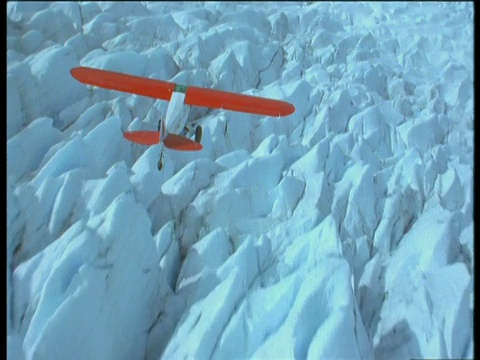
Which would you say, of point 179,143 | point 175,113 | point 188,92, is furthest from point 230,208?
point 188,92

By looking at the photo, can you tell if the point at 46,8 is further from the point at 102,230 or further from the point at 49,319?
the point at 49,319

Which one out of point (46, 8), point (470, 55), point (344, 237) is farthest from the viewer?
point (470, 55)

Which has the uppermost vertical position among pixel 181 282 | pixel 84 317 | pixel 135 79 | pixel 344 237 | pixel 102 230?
pixel 135 79

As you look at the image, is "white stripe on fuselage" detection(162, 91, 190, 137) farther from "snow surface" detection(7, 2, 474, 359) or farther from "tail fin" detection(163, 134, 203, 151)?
"snow surface" detection(7, 2, 474, 359)

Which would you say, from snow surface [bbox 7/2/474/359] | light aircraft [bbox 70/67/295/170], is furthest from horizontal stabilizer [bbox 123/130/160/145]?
snow surface [bbox 7/2/474/359]

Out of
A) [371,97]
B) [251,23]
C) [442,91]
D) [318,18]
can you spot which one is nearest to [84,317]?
[371,97]

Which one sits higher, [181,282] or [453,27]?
[181,282]

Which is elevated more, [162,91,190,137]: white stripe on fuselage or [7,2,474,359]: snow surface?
[162,91,190,137]: white stripe on fuselage
